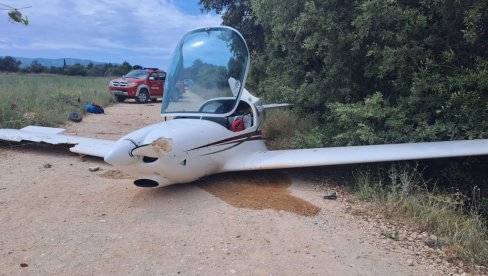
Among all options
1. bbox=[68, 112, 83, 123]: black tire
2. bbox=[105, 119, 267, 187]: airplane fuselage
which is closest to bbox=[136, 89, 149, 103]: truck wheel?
bbox=[68, 112, 83, 123]: black tire

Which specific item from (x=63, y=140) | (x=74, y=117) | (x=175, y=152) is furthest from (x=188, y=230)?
(x=74, y=117)

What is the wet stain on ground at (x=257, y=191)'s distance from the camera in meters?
5.11

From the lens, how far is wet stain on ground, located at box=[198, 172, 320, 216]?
16.8ft

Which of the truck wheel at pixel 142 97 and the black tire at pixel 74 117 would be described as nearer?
the black tire at pixel 74 117

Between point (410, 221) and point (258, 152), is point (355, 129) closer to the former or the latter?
point (258, 152)

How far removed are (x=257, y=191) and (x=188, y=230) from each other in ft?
4.94

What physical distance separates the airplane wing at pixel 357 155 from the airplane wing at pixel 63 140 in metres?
2.77

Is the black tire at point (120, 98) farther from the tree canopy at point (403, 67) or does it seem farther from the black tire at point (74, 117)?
the tree canopy at point (403, 67)

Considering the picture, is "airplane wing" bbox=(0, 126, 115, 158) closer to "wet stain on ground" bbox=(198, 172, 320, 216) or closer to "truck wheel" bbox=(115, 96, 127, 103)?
"wet stain on ground" bbox=(198, 172, 320, 216)

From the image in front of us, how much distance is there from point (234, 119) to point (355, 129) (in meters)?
2.30

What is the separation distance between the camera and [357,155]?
5.80m

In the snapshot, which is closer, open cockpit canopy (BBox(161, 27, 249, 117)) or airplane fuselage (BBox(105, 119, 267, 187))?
airplane fuselage (BBox(105, 119, 267, 187))

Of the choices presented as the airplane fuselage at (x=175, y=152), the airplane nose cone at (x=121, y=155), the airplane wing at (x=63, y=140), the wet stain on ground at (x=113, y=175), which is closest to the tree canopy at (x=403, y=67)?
the airplane fuselage at (x=175, y=152)

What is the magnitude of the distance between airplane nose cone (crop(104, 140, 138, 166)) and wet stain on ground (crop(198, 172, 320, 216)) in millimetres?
1332
